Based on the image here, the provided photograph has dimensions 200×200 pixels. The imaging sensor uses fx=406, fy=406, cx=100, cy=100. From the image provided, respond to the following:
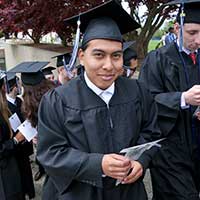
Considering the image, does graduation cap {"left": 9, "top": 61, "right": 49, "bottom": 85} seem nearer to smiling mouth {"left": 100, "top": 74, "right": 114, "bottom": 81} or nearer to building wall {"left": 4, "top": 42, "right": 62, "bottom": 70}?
smiling mouth {"left": 100, "top": 74, "right": 114, "bottom": 81}

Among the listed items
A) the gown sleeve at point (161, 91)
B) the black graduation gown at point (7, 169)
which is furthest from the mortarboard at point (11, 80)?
the gown sleeve at point (161, 91)

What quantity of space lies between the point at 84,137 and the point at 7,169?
5.37 feet

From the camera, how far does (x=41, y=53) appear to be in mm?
10289

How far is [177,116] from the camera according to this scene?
2.84m

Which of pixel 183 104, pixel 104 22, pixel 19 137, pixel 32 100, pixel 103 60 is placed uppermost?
pixel 104 22

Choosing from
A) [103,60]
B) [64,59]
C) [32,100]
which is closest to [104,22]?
[103,60]

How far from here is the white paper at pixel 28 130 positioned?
3662 mm

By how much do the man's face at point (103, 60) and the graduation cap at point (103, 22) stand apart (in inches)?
1.6

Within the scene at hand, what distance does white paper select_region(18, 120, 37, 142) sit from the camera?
3662 millimetres

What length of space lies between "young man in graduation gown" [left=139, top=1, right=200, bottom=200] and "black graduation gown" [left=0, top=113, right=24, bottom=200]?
4.41ft

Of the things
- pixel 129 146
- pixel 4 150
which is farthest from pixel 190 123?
pixel 4 150

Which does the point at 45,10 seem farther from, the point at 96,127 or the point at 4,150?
the point at 96,127

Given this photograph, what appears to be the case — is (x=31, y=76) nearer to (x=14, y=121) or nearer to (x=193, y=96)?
(x=14, y=121)

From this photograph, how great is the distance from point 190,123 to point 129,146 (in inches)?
31.5
